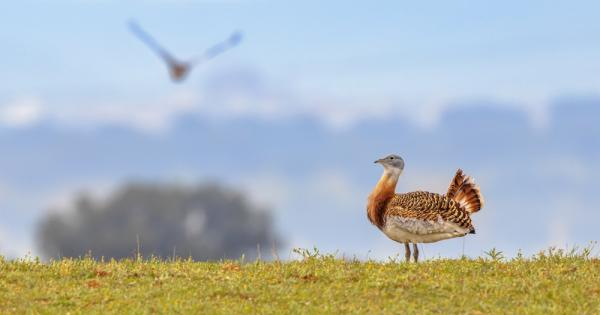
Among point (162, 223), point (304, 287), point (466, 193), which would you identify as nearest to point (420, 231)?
point (466, 193)

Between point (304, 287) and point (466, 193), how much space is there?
618cm

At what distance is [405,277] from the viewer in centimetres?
1661

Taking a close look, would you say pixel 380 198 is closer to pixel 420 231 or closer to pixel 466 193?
pixel 420 231

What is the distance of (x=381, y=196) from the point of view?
2056 cm

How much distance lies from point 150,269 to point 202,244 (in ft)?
167

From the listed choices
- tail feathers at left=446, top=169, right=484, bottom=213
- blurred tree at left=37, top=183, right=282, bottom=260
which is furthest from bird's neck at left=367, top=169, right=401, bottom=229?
blurred tree at left=37, top=183, right=282, bottom=260

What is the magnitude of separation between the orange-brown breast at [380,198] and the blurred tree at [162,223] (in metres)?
47.2

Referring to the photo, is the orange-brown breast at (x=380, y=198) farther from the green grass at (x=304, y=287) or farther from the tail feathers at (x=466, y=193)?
the green grass at (x=304, y=287)

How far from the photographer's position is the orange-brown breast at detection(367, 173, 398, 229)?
20.3m

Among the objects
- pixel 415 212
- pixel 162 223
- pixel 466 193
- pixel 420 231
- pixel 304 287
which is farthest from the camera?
pixel 162 223

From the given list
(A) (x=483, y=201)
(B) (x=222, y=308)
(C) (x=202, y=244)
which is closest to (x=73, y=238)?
(C) (x=202, y=244)

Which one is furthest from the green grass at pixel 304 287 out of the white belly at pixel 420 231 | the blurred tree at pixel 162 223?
the blurred tree at pixel 162 223

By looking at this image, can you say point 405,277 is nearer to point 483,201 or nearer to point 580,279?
point 580,279

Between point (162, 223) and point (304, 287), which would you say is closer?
point (304, 287)
